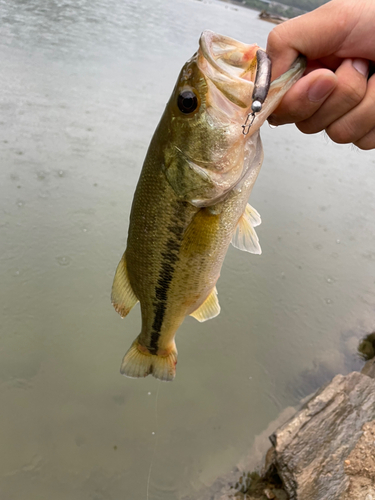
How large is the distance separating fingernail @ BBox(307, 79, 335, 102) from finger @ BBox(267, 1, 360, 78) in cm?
13

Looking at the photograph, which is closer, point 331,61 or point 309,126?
point 331,61

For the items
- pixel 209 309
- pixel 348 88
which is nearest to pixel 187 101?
pixel 348 88

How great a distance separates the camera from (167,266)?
1.66m

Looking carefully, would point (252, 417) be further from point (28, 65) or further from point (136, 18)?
point (136, 18)

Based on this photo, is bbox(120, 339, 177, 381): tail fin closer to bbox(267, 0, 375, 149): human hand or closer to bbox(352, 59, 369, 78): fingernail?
bbox(267, 0, 375, 149): human hand

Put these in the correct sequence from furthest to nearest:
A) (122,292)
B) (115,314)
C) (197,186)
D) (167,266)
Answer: (115,314), (122,292), (167,266), (197,186)

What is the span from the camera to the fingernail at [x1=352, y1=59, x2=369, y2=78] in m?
1.31

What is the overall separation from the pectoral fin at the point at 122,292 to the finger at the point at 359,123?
1197mm

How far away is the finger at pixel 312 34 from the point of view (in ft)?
4.00

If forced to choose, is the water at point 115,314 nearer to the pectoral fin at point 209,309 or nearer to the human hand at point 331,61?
the pectoral fin at point 209,309

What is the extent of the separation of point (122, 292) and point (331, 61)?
1.46 metres

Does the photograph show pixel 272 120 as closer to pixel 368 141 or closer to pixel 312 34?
pixel 312 34

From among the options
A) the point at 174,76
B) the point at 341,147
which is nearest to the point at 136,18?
the point at 174,76

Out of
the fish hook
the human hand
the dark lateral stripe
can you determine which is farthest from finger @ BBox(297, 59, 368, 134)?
the dark lateral stripe
